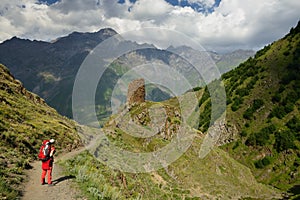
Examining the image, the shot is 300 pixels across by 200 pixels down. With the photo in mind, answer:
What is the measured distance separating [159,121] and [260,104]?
95.8m

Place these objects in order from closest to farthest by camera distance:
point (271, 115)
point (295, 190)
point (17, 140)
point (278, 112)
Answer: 1. point (17, 140)
2. point (295, 190)
3. point (278, 112)
4. point (271, 115)

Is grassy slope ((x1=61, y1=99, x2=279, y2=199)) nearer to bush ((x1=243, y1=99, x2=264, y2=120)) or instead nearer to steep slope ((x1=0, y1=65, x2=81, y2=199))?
steep slope ((x1=0, y1=65, x2=81, y2=199))

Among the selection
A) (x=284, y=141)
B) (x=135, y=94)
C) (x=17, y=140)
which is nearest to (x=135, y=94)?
(x=135, y=94)

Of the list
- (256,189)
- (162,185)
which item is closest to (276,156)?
(256,189)

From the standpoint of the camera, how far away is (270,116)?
129500mm

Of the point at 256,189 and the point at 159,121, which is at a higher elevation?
the point at 159,121

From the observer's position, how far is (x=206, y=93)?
190 metres

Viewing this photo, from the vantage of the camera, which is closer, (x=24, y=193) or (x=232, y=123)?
(x=24, y=193)

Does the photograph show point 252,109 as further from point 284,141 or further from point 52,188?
point 52,188

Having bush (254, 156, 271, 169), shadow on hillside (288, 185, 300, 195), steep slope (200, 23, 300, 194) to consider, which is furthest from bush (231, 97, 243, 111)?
shadow on hillside (288, 185, 300, 195)

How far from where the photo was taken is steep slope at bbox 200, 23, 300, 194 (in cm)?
11221

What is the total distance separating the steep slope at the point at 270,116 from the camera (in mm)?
112213

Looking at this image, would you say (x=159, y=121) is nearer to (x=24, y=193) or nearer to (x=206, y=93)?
(x=24, y=193)

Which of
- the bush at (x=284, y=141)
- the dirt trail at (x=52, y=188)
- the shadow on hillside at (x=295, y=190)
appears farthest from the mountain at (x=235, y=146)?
the dirt trail at (x=52, y=188)
